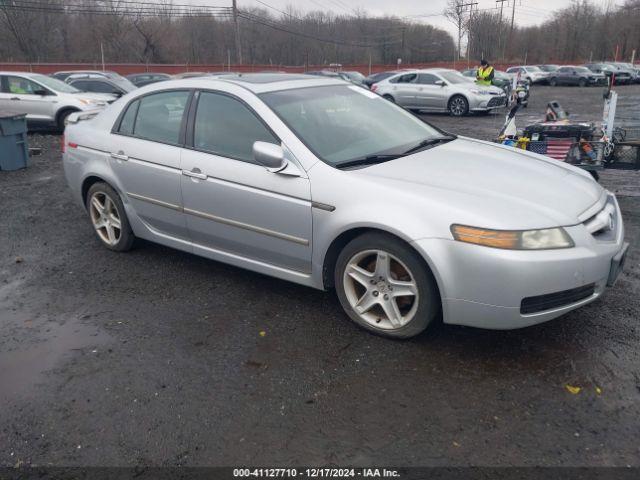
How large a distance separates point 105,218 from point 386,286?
3053 mm

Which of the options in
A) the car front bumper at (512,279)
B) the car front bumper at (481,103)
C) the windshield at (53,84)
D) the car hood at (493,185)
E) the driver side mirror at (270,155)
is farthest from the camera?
the car front bumper at (481,103)

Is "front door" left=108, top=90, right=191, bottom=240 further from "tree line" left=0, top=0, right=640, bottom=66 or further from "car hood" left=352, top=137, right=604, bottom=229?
"tree line" left=0, top=0, right=640, bottom=66

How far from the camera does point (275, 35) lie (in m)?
73.5

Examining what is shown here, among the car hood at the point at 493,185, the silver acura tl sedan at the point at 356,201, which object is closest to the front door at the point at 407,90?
the silver acura tl sedan at the point at 356,201

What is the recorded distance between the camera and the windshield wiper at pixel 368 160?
369cm

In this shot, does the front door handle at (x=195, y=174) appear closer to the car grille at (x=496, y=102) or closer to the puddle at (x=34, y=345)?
the puddle at (x=34, y=345)

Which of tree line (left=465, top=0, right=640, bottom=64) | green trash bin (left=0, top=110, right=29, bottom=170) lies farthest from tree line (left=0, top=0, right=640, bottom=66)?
green trash bin (left=0, top=110, right=29, bottom=170)

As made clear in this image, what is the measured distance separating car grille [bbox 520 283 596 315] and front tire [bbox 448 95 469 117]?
1607cm

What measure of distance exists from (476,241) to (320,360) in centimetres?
116

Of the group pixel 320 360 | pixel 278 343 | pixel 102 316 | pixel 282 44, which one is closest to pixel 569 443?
pixel 320 360

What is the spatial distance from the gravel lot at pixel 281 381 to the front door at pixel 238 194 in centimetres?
47

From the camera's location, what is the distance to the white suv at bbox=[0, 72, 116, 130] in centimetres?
1342

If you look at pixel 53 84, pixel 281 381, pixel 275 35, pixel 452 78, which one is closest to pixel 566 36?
→ pixel 275 35

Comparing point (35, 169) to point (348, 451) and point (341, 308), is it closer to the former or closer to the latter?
point (341, 308)
